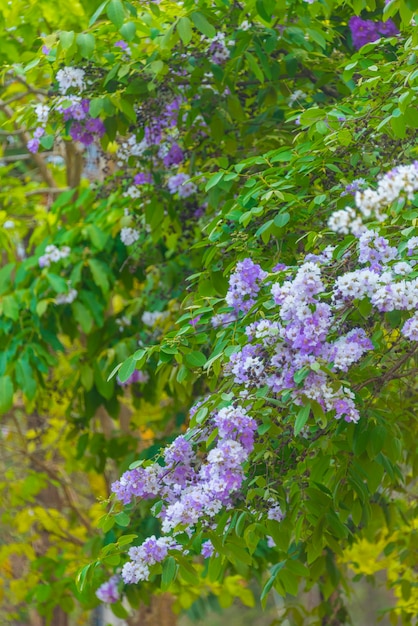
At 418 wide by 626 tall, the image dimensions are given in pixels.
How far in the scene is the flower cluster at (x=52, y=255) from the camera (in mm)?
4496

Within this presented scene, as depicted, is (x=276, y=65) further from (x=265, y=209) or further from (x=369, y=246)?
(x=369, y=246)

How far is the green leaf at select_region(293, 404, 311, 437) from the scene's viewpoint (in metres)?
2.28

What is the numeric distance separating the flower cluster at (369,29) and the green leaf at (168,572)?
6.85ft

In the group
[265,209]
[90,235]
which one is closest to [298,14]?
[265,209]

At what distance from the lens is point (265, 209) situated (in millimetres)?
2988

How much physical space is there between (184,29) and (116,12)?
205 millimetres

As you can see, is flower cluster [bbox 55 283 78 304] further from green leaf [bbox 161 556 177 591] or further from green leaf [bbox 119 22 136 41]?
green leaf [bbox 161 556 177 591]

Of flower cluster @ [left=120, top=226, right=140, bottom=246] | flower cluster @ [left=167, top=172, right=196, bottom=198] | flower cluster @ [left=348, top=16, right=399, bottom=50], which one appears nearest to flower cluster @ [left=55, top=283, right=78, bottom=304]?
flower cluster @ [left=120, top=226, right=140, bottom=246]

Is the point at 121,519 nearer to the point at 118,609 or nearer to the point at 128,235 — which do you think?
the point at 128,235

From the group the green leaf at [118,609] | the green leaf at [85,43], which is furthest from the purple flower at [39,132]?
the green leaf at [118,609]

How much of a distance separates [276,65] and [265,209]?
94 centimetres

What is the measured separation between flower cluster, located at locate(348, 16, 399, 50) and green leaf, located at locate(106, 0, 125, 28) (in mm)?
1032

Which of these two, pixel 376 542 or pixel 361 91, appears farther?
pixel 376 542

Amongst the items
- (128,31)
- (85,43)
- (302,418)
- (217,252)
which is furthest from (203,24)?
(302,418)
